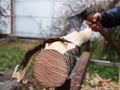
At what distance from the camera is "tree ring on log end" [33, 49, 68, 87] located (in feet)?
5.55

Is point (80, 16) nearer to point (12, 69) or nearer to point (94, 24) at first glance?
point (94, 24)

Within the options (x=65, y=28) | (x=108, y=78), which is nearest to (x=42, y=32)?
(x=65, y=28)

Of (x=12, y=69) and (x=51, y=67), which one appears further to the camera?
(x=12, y=69)

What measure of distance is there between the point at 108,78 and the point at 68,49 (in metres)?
4.36

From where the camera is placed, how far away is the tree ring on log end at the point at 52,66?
5.55ft

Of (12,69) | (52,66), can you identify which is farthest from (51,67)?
(12,69)

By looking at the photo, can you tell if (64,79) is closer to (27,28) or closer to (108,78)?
(108,78)

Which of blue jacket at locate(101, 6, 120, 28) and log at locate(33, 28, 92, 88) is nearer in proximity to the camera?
log at locate(33, 28, 92, 88)

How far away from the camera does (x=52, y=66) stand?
1.70 m

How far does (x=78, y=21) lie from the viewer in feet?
8.25

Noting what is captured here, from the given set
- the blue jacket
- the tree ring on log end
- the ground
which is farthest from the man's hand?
the tree ring on log end

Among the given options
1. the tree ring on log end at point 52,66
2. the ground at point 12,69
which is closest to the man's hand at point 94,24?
the ground at point 12,69

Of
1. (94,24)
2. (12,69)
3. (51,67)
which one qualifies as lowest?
(12,69)

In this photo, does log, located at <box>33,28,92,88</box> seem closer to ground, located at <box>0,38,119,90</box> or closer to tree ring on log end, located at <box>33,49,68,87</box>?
tree ring on log end, located at <box>33,49,68,87</box>
